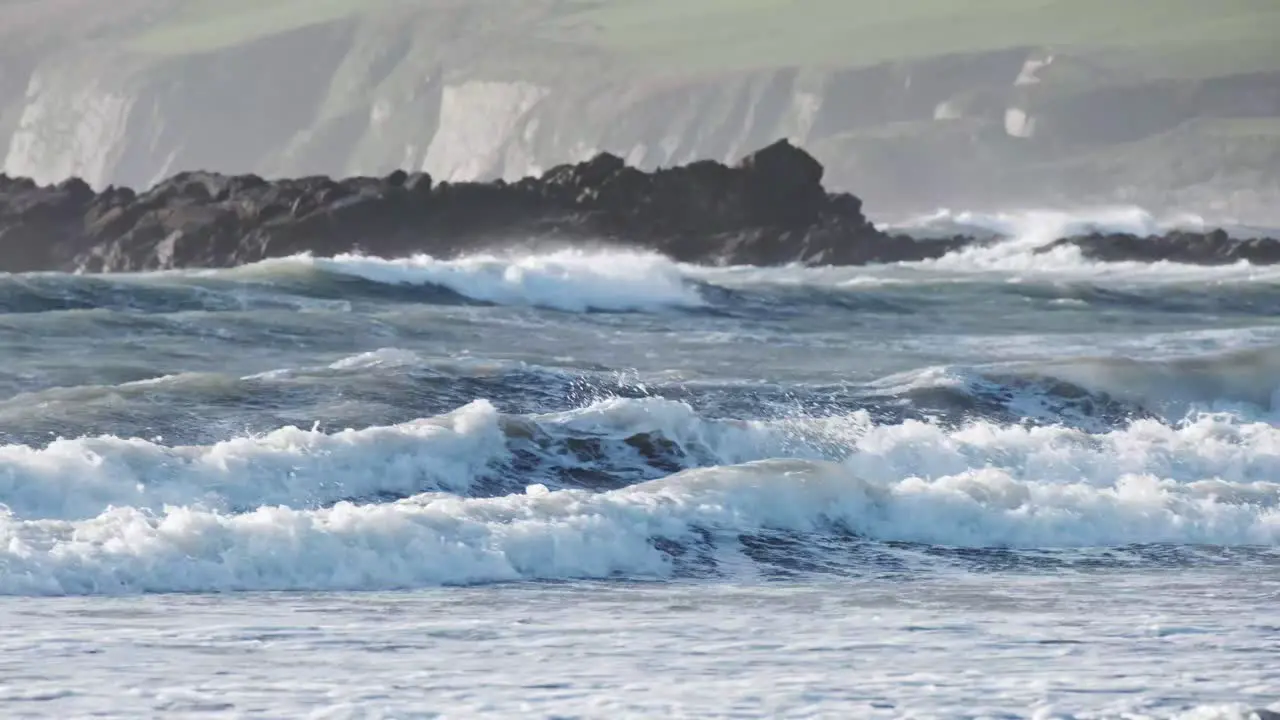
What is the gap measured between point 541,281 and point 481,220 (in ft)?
49.4

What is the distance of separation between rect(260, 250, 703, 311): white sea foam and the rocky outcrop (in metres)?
11.0

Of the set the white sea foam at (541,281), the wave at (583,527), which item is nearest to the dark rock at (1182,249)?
the white sea foam at (541,281)

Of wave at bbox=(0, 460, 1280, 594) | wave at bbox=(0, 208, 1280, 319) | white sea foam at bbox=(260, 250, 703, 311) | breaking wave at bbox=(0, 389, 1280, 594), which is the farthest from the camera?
white sea foam at bbox=(260, 250, 703, 311)

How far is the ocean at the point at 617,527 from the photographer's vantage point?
665 centimetres

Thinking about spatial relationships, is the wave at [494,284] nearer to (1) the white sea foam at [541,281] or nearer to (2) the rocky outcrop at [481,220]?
(1) the white sea foam at [541,281]

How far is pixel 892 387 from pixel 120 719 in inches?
450

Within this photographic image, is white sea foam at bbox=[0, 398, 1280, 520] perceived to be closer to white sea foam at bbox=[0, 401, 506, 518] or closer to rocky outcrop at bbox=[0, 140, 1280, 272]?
white sea foam at bbox=[0, 401, 506, 518]

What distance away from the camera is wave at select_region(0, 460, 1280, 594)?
880 cm

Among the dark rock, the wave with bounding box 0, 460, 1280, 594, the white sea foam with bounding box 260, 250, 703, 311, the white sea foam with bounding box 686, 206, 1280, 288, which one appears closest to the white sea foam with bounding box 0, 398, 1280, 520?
the wave with bounding box 0, 460, 1280, 594

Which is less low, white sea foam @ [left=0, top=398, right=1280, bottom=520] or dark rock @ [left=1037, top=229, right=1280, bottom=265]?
dark rock @ [left=1037, top=229, right=1280, bottom=265]

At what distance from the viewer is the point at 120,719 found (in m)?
5.99

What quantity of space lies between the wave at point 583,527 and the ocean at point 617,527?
0.02 metres

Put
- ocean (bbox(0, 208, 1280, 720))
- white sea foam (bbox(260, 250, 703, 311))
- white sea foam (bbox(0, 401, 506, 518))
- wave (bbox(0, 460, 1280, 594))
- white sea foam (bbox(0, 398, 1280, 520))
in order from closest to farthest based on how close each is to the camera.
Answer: ocean (bbox(0, 208, 1280, 720)) < wave (bbox(0, 460, 1280, 594)) < white sea foam (bbox(0, 401, 506, 518)) < white sea foam (bbox(0, 398, 1280, 520)) < white sea foam (bbox(260, 250, 703, 311))

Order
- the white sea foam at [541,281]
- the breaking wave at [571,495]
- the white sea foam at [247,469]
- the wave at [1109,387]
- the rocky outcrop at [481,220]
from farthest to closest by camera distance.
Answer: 1. the rocky outcrop at [481,220]
2. the white sea foam at [541,281]
3. the wave at [1109,387]
4. the white sea foam at [247,469]
5. the breaking wave at [571,495]
